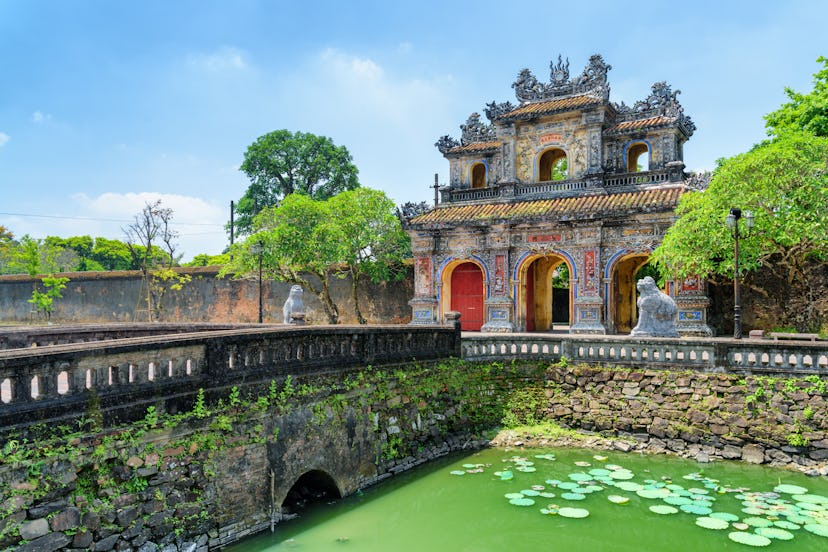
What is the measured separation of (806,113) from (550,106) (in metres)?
8.12

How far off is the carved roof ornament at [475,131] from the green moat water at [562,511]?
47.6 ft

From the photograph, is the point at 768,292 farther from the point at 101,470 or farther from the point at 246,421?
the point at 101,470

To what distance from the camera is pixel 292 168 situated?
Answer: 136 ft

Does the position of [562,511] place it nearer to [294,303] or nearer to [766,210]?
[294,303]

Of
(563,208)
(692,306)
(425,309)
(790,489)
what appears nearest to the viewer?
(790,489)

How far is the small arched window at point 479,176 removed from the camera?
2352cm

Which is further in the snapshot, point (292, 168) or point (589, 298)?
point (292, 168)

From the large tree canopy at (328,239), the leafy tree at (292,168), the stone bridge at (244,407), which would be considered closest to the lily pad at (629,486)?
the stone bridge at (244,407)

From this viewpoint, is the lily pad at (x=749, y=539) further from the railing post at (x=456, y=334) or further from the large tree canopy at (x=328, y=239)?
the large tree canopy at (x=328, y=239)

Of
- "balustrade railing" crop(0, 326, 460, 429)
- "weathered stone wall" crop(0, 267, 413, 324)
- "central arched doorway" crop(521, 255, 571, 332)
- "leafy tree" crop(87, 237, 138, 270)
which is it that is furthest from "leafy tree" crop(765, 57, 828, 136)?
"leafy tree" crop(87, 237, 138, 270)

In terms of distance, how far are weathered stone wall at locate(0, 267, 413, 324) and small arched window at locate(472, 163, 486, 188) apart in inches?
172

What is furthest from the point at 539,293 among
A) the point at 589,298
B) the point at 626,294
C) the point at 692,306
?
the point at 692,306

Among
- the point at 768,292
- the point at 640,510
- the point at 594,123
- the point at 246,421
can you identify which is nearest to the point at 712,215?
the point at 768,292

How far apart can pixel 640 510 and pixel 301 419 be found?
16.6ft
